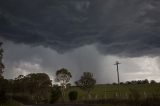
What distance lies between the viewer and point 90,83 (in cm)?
10125

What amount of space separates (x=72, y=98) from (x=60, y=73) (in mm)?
22201

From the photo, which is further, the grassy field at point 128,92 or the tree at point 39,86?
the tree at point 39,86

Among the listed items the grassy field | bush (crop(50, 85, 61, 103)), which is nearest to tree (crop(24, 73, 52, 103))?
bush (crop(50, 85, 61, 103))

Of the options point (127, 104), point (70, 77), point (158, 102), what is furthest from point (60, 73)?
point (158, 102)

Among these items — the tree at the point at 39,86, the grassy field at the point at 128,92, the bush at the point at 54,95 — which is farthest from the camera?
the tree at the point at 39,86

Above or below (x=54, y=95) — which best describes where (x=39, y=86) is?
above

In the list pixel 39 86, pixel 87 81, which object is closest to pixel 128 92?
pixel 87 81

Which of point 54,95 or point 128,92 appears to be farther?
point 54,95

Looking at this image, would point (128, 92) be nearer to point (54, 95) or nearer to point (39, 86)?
point (54, 95)

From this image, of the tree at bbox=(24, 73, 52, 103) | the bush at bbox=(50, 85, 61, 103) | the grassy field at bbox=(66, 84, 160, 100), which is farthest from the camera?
the tree at bbox=(24, 73, 52, 103)

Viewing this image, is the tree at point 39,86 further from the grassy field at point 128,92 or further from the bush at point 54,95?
the grassy field at point 128,92

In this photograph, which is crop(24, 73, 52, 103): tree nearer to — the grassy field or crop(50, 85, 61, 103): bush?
crop(50, 85, 61, 103): bush

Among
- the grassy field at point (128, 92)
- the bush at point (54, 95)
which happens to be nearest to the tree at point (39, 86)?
the bush at point (54, 95)

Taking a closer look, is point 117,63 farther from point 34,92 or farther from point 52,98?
point 34,92
